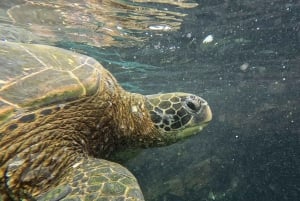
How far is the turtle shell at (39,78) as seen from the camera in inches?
96.3

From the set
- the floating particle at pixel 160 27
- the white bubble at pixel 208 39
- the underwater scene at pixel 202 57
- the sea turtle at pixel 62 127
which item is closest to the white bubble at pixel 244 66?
the underwater scene at pixel 202 57

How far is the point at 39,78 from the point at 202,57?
11.4 m

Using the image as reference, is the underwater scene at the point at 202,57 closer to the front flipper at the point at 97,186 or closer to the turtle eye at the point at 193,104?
the turtle eye at the point at 193,104

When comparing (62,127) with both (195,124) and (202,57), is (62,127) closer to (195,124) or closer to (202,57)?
(195,124)

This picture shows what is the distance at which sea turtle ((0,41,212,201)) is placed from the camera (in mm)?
2268

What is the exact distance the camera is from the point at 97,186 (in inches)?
82.5

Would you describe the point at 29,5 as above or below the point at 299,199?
above

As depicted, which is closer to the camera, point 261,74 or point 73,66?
point 73,66

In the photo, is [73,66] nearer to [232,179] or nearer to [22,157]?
[22,157]

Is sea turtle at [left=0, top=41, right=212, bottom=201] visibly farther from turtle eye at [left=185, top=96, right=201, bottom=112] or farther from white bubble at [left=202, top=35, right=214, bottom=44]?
white bubble at [left=202, top=35, right=214, bottom=44]

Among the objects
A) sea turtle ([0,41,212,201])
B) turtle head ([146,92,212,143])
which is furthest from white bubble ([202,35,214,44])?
sea turtle ([0,41,212,201])

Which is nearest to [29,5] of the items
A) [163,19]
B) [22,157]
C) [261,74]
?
[163,19]

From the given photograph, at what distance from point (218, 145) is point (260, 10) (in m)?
6.49

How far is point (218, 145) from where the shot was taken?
13234 mm
